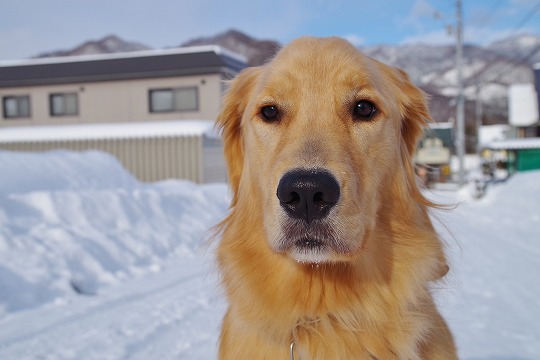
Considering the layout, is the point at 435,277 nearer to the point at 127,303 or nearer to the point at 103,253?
the point at 127,303

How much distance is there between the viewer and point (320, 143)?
2.07 metres

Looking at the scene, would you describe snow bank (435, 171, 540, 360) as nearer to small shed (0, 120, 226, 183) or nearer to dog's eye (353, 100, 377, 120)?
dog's eye (353, 100, 377, 120)

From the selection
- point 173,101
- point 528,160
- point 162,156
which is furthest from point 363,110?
point 528,160

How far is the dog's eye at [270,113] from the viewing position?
245 cm

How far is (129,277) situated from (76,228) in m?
1.20

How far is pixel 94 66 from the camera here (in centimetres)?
2150

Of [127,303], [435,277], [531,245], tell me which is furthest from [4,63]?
[435,277]

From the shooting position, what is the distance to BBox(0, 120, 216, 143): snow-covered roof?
18859mm

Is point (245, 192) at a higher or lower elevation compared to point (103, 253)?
higher

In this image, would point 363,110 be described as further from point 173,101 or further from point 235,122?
point 173,101

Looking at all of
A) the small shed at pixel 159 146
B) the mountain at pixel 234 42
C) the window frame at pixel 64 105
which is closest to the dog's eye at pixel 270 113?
the small shed at pixel 159 146

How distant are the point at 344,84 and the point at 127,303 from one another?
→ 373 cm

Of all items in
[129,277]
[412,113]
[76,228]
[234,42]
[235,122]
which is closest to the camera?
[412,113]

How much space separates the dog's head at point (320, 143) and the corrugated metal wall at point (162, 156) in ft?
52.8
